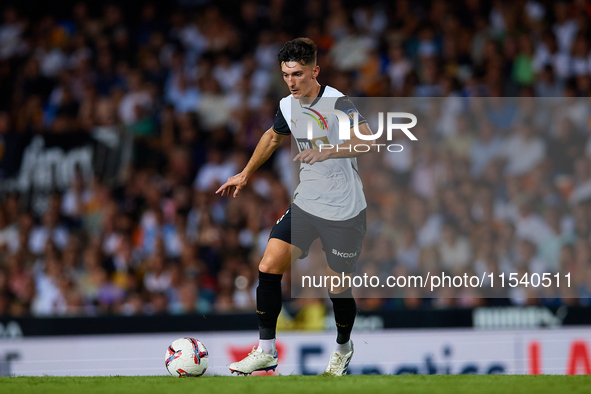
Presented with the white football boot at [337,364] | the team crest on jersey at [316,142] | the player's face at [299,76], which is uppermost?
the player's face at [299,76]

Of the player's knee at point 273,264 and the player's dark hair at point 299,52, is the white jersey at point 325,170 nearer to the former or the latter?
the player's dark hair at point 299,52

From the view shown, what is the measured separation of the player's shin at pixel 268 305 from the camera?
17.9 ft

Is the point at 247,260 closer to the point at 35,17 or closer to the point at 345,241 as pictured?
the point at 345,241

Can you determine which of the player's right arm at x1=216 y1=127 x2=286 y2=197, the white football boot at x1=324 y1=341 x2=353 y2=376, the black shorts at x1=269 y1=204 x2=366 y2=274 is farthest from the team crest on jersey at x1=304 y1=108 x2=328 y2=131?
the white football boot at x1=324 y1=341 x2=353 y2=376

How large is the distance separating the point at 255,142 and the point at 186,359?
210 inches

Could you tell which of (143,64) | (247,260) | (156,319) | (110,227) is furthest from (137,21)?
(156,319)

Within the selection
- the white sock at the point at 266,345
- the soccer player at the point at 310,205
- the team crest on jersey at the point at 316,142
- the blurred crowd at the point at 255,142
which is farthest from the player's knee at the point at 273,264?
the blurred crowd at the point at 255,142

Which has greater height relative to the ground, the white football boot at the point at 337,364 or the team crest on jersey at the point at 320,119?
the team crest on jersey at the point at 320,119

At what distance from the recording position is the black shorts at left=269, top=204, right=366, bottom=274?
17.9ft

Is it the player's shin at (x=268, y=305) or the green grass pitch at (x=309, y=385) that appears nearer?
the green grass pitch at (x=309, y=385)

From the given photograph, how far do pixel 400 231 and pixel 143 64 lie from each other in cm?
635

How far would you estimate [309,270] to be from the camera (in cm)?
729

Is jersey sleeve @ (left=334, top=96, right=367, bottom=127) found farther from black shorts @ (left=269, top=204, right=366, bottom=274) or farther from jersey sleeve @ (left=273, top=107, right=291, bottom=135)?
black shorts @ (left=269, top=204, right=366, bottom=274)

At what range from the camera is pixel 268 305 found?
5.47 meters
